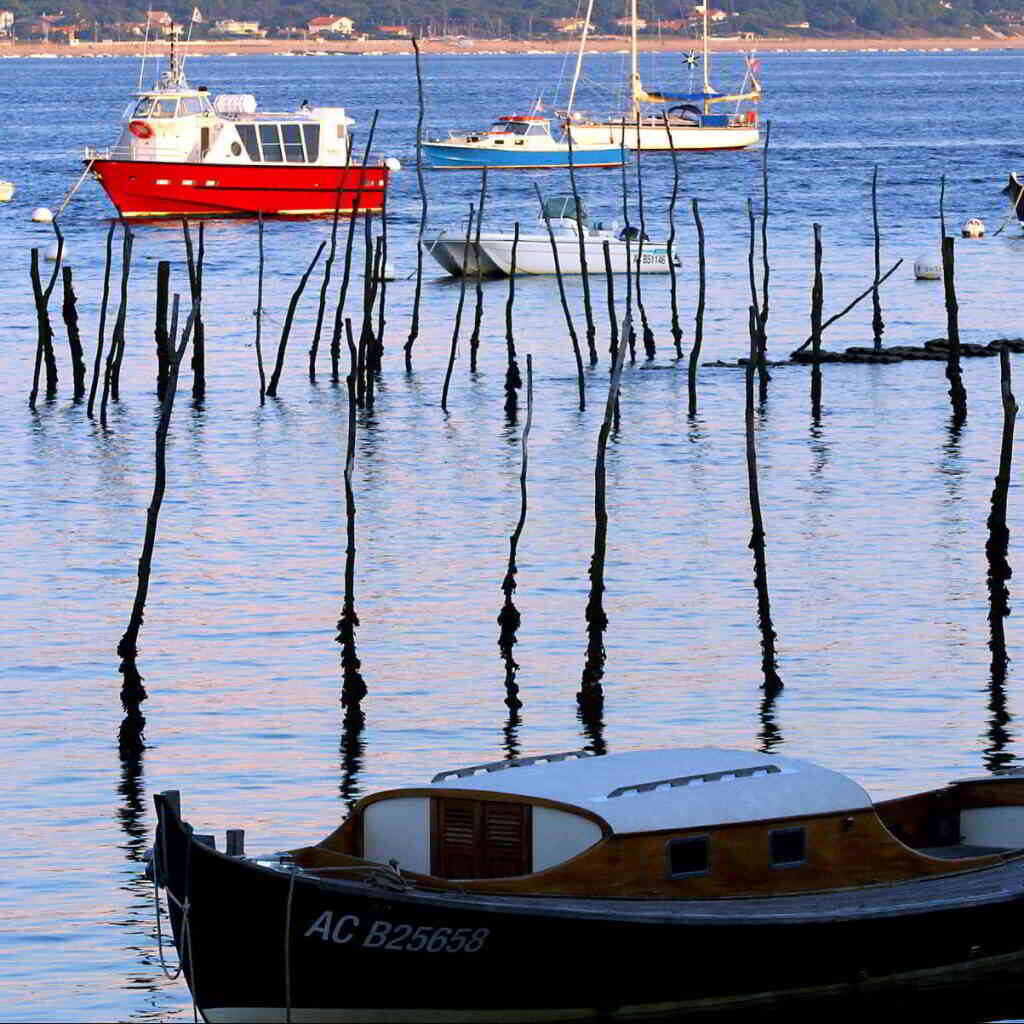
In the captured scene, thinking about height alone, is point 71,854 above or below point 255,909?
below

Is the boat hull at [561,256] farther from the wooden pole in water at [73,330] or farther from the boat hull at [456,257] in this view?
the wooden pole in water at [73,330]

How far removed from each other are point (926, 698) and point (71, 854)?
9.63 m

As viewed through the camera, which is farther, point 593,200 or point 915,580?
point 593,200

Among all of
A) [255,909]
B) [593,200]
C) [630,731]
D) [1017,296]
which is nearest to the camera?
[255,909]

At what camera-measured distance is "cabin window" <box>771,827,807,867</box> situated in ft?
55.2

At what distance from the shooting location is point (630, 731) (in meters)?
24.9

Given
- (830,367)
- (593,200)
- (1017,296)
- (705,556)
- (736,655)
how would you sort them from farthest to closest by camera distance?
1. (593,200)
2. (1017,296)
3. (830,367)
4. (705,556)
5. (736,655)

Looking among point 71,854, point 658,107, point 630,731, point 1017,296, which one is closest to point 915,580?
point 630,731

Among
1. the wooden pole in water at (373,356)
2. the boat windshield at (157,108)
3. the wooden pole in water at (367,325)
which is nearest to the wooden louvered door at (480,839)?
the wooden pole in water at (367,325)

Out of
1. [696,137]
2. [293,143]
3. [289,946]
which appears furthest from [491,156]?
[289,946]

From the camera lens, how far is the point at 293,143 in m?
83.1

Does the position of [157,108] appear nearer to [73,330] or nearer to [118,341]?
[73,330]

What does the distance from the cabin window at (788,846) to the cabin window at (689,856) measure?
529 millimetres

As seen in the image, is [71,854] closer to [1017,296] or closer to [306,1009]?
[306,1009]
